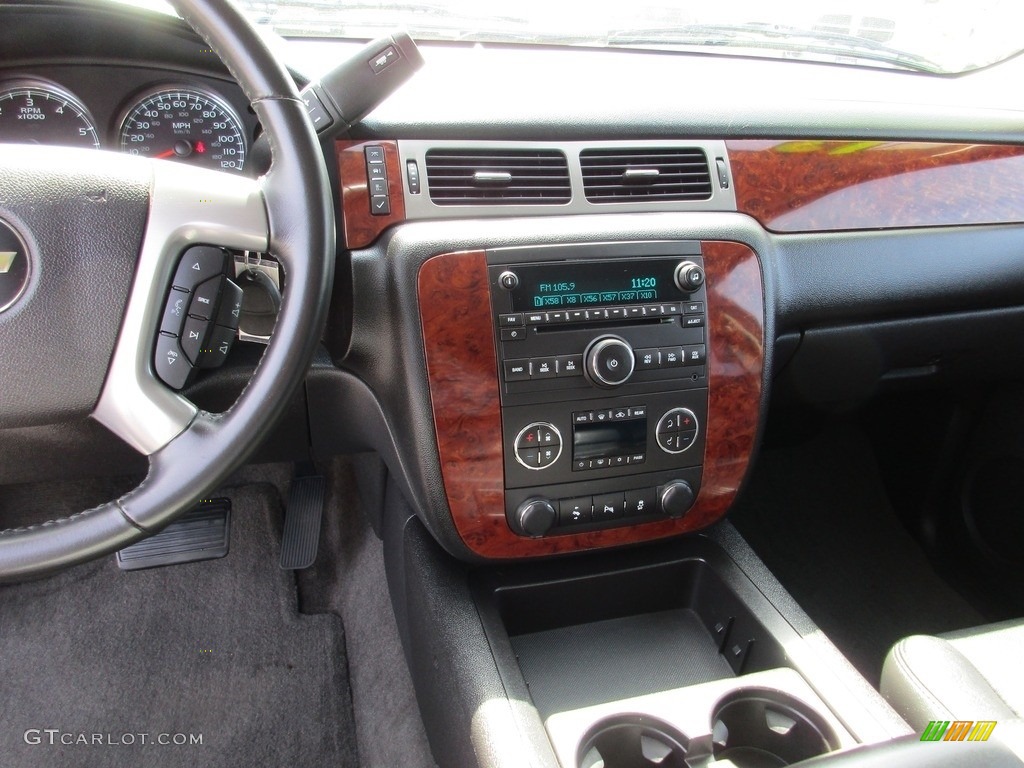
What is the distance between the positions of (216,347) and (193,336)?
0.18 ft

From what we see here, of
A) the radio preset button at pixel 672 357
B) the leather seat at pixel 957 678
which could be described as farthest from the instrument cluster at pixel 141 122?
the leather seat at pixel 957 678

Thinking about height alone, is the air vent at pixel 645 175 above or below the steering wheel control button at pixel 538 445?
above

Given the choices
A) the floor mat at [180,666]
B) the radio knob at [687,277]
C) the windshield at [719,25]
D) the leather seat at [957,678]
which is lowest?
the floor mat at [180,666]

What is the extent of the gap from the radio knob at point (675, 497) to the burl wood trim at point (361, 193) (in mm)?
530

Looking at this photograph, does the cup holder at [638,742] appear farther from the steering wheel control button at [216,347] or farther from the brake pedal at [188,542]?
the brake pedal at [188,542]

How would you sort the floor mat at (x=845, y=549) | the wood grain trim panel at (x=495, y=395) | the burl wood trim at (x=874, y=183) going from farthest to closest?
the floor mat at (x=845, y=549)
the burl wood trim at (x=874, y=183)
the wood grain trim panel at (x=495, y=395)

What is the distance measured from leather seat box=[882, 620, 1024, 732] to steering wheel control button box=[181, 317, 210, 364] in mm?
919

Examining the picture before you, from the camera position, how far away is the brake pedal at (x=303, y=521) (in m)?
1.68

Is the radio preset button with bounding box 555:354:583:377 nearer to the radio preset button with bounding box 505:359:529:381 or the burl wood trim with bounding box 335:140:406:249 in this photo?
the radio preset button with bounding box 505:359:529:381

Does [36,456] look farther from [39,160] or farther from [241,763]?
[241,763]

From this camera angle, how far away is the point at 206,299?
2.89ft

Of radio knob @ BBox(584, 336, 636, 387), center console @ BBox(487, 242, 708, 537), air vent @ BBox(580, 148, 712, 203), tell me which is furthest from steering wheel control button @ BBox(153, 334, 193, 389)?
air vent @ BBox(580, 148, 712, 203)

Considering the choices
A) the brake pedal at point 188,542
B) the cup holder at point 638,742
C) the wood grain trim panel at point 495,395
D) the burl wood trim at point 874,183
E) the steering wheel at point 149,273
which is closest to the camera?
the steering wheel at point 149,273

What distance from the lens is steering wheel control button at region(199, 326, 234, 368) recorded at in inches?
36.0
